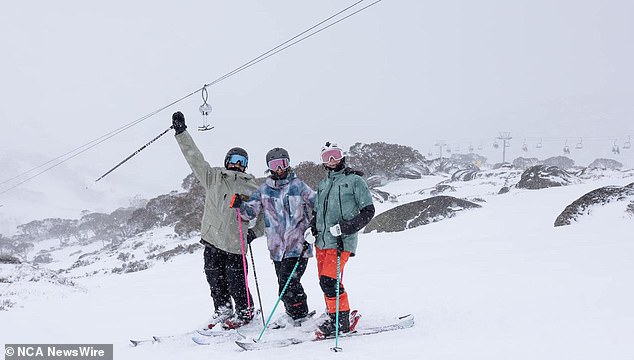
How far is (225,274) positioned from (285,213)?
42.4 inches

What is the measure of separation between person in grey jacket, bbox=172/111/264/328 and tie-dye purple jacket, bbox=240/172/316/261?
0.33 meters

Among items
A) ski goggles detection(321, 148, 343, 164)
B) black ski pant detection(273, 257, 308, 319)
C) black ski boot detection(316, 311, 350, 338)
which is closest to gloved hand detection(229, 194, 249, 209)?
black ski pant detection(273, 257, 308, 319)

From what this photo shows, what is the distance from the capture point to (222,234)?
15.7ft

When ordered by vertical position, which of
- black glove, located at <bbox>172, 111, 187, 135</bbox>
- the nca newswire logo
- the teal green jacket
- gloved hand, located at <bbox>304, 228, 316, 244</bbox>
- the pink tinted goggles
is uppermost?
black glove, located at <bbox>172, 111, 187, 135</bbox>

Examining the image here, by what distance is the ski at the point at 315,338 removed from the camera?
4074 mm

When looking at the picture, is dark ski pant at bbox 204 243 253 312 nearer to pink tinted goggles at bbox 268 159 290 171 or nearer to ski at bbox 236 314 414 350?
ski at bbox 236 314 414 350

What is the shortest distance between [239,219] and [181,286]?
18.3 ft

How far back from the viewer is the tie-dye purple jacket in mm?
4637

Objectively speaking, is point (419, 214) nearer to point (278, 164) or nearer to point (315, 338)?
point (278, 164)

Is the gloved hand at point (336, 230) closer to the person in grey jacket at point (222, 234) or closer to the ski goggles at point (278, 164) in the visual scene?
the ski goggles at point (278, 164)

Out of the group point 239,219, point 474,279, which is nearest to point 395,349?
point 239,219

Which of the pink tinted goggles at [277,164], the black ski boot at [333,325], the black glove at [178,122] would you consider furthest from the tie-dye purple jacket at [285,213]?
the black glove at [178,122]

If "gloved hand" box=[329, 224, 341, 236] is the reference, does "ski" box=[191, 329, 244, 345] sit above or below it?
below

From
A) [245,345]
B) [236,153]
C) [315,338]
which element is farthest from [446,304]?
[236,153]
